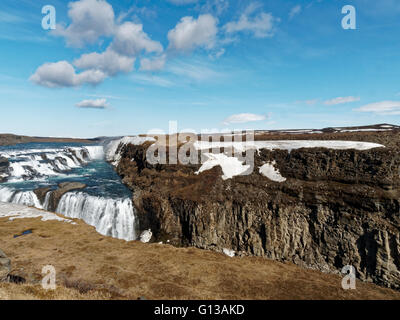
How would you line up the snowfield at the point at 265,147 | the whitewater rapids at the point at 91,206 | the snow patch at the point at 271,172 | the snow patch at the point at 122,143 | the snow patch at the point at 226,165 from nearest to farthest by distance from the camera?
the snowfield at the point at 265,147, the snow patch at the point at 271,172, the whitewater rapids at the point at 91,206, the snow patch at the point at 226,165, the snow patch at the point at 122,143

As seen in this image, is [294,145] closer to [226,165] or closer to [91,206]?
[226,165]

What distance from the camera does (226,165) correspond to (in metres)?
36.2

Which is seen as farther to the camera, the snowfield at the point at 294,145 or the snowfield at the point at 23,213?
the snowfield at the point at 23,213

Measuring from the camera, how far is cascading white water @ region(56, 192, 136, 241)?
3142 cm

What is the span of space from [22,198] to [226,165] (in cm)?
3731

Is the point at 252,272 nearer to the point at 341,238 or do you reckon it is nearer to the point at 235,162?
the point at 341,238

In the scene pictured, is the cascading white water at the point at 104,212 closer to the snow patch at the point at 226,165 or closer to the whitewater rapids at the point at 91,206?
the whitewater rapids at the point at 91,206

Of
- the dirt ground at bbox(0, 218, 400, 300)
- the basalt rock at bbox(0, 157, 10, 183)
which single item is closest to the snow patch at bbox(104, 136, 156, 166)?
the basalt rock at bbox(0, 157, 10, 183)

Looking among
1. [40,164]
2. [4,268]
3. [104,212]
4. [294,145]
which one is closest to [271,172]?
[294,145]

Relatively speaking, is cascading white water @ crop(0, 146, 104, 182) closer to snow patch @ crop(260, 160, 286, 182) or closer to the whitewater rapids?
the whitewater rapids

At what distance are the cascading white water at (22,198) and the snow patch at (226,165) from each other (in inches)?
1176

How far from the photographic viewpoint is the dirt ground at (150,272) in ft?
55.9

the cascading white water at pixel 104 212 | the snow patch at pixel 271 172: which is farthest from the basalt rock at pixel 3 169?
the snow patch at pixel 271 172

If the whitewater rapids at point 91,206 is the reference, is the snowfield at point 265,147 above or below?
above
